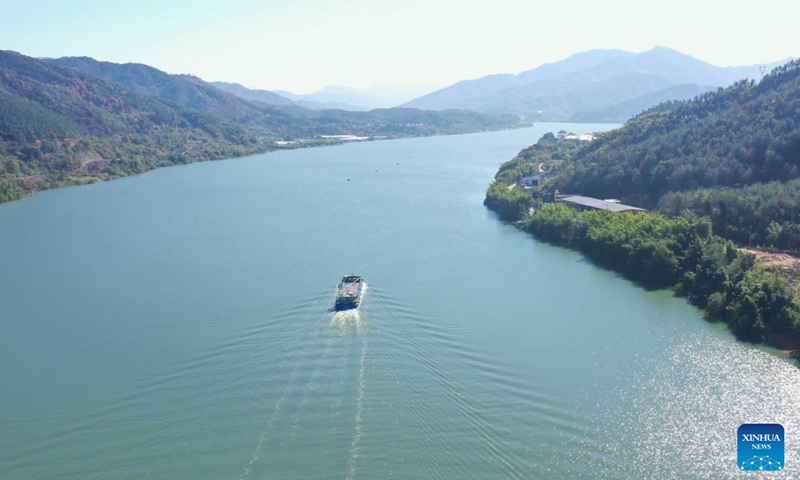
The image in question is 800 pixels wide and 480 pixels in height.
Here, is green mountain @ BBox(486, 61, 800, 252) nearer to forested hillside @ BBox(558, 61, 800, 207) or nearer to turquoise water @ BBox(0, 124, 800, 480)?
forested hillside @ BBox(558, 61, 800, 207)

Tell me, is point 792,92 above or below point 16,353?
above

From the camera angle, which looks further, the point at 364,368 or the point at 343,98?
the point at 343,98

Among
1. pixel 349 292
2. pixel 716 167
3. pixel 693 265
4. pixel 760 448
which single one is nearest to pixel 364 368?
pixel 349 292

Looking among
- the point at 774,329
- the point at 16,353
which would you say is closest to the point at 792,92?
the point at 774,329

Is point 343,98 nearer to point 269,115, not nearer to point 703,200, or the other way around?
point 269,115

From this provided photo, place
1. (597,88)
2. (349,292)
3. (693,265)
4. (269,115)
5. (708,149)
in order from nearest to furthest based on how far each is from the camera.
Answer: (349,292) < (693,265) < (708,149) < (269,115) < (597,88)

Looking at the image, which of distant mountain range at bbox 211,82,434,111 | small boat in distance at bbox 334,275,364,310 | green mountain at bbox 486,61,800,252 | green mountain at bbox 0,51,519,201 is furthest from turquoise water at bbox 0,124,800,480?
distant mountain range at bbox 211,82,434,111

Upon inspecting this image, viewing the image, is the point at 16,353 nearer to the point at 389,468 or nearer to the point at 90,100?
the point at 389,468
